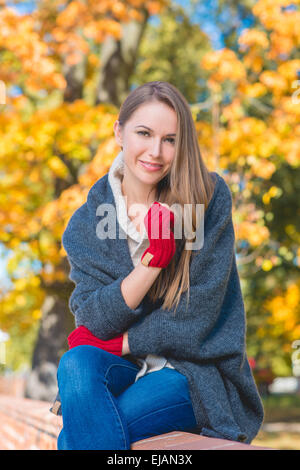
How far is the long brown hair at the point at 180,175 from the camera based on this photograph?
1.70 m

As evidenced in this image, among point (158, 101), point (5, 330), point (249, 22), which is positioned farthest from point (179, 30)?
point (158, 101)

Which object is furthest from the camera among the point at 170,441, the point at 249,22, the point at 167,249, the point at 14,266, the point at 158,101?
the point at 249,22

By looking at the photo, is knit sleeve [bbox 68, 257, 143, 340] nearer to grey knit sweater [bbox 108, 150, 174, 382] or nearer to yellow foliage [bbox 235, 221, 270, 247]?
grey knit sweater [bbox 108, 150, 174, 382]

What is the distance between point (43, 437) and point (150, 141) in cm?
129

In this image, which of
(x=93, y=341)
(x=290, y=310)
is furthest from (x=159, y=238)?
(x=290, y=310)

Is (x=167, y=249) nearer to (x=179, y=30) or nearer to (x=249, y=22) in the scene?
(x=249, y=22)

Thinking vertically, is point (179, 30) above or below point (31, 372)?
above

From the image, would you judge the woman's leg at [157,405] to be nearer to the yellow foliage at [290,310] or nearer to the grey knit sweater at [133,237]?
the grey knit sweater at [133,237]

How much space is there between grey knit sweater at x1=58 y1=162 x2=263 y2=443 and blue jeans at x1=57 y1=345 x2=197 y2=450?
0.18 ft

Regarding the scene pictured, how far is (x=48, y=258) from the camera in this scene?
16.9 feet

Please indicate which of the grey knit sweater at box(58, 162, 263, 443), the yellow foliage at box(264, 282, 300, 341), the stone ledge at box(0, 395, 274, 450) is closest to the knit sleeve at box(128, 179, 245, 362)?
the grey knit sweater at box(58, 162, 263, 443)

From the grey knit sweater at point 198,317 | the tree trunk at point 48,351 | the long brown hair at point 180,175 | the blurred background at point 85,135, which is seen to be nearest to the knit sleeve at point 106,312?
the grey knit sweater at point 198,317

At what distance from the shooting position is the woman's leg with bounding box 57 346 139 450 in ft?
4.52
